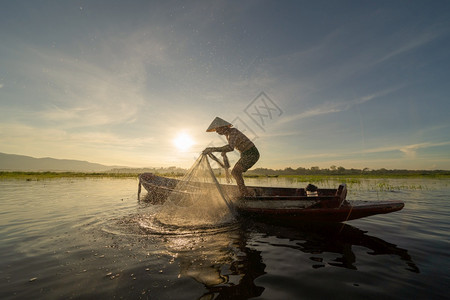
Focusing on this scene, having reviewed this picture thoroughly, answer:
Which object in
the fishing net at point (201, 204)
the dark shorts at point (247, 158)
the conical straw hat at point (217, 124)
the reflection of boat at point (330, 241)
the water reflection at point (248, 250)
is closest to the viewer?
the water reflection at point (248, 250)

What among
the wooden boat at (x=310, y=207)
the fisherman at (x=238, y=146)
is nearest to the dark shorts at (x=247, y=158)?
the fisherman at (x=238, y=146)

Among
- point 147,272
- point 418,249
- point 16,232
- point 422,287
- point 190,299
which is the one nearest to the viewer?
point 190,299

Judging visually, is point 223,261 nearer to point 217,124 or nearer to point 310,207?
point 310,207

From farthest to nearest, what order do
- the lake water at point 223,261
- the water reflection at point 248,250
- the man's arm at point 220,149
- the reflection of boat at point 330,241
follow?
1. the man's arm at point 220,149
2. the reflection of boat at point 330,241
3. the water reflection at point 248,250
4. the lake water at point 223,261

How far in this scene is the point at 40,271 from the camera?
355cm

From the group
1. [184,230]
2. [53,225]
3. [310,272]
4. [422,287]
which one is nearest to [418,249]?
[422,287]

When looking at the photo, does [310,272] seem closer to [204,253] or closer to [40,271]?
[204,253]

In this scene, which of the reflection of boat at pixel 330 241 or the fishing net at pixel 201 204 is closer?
the reflection of boat at pixel 330 241

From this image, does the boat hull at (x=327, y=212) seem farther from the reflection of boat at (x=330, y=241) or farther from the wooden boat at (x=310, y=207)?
the reflection of boat at (x=330, y=241)

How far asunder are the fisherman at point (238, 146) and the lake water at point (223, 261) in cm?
213

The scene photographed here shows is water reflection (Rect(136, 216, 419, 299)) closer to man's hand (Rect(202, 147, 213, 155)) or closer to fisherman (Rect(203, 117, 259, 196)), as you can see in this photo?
fisherman (Rect(203, 117, 259, 196))

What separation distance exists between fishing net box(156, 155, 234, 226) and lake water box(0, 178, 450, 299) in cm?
83

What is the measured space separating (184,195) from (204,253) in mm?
4347

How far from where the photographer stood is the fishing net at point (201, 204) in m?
7.33
